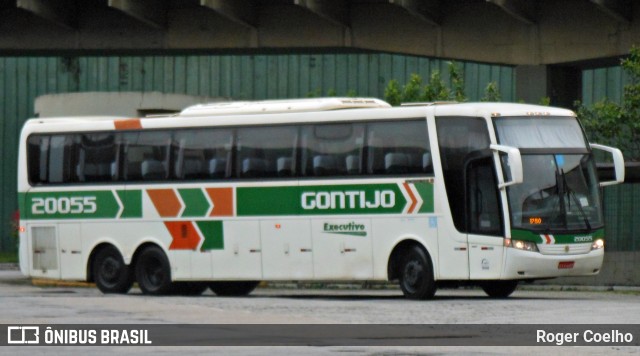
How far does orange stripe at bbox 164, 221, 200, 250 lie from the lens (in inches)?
1175

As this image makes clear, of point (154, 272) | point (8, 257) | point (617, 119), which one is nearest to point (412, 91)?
point (617, 119)

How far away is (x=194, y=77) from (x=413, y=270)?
23.7 meters

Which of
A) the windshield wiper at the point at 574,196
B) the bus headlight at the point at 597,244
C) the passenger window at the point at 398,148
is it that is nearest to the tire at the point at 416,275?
the passenger window at the point at 398,148

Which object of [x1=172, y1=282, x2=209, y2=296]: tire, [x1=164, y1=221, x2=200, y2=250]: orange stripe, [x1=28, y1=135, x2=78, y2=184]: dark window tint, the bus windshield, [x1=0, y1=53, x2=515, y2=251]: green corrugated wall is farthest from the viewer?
[x1=0, y1=53, x2=515, y2=251]: green corrugated wall

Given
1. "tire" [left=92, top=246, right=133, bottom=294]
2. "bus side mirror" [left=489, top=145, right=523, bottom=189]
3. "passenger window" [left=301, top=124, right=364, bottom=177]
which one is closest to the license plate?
"bus side mirror" [left=489, top=145, right=523, bottom=189]

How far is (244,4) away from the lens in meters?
30.8

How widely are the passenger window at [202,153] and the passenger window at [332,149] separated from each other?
167cm

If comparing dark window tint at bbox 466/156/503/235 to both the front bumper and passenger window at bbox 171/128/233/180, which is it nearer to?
the front bumper

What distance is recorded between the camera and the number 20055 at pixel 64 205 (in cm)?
3098

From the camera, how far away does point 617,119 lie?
1220 inches

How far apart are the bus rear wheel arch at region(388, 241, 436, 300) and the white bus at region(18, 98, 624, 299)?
3 centimetres

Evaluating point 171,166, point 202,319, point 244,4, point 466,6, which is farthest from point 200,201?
point 202,319

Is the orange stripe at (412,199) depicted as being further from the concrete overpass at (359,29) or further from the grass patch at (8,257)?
the grass patch at (8,257)

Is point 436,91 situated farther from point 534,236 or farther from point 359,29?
point 534,236
